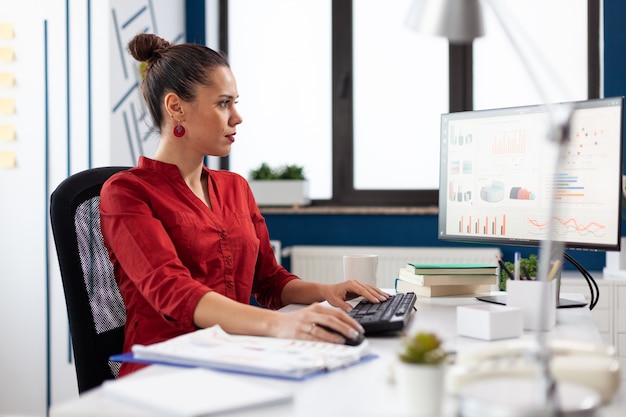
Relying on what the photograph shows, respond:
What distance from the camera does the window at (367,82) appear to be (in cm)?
371

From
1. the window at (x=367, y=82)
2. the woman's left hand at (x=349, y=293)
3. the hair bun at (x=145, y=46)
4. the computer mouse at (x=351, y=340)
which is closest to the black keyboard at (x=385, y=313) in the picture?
the woman's left hand at (x=349, y=293)

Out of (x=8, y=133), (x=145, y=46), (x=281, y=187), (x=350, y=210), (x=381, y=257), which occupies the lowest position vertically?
(x=381, y=257)

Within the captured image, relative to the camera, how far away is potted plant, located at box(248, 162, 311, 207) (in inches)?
148

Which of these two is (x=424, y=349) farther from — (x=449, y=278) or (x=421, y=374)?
(x=449, y=278)

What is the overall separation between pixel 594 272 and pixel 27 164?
2.49 m

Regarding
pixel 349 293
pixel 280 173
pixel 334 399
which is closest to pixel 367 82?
pixel 280 173

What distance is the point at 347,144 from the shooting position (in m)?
3.90

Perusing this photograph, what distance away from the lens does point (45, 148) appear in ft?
10.2

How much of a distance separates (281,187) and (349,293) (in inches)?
82.2

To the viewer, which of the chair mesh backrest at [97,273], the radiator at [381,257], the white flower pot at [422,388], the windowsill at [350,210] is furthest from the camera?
the windowsill at [350,210]

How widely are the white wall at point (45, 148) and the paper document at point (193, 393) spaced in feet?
7.24

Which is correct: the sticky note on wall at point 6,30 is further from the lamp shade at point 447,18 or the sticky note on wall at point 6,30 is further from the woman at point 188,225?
the lamp shade at point 447,18

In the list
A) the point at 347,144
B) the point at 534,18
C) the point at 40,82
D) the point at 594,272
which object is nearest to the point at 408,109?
the point at 347,144

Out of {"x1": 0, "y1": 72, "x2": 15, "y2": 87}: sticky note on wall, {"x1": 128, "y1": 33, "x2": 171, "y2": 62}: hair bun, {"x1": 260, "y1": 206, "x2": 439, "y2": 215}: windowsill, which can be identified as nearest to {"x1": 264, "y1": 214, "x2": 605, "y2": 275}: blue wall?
{"x1": 260, "y1": 206, "x2": 439, "y2": 215}: windowsill
